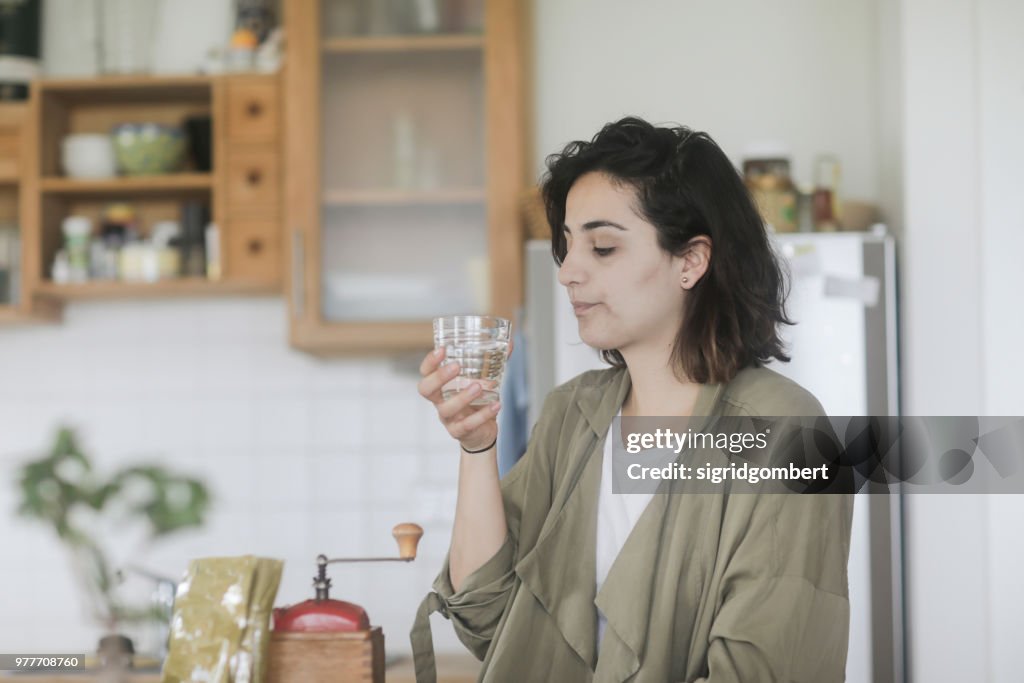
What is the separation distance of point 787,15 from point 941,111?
59 cm

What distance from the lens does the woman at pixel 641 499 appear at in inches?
45.1

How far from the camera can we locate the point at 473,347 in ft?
3.73

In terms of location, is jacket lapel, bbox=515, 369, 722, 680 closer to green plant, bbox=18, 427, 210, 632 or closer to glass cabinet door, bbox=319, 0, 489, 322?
green plant, bbox=18, 427, 210, 632

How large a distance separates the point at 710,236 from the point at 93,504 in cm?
70

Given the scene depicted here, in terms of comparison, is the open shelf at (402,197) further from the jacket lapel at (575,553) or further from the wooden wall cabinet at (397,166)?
the jacket lapel at (575,553)

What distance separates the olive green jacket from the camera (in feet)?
3.64

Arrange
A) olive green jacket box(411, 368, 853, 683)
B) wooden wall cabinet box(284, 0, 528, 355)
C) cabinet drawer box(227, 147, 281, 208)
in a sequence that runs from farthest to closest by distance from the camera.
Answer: cabinet drawer box(227, 147, 281, 208)
wooden wall cabinet box(284, 0, 528, 355)
olive green jacket box(411, 368, 853, 683)

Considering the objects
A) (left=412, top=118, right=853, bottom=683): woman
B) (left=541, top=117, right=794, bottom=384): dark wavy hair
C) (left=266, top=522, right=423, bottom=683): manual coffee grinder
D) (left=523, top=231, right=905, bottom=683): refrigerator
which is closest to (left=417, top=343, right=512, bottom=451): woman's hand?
(left=412, top=118, right=853, bottom=683): woman

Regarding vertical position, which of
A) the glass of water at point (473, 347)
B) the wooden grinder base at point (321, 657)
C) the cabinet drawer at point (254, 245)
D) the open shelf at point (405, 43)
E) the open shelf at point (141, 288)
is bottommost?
the wooden grinder base at point (321, 657)

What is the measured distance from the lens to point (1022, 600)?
233cm

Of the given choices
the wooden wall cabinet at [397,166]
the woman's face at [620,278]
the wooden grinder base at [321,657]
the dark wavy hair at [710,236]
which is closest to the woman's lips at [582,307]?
the woman's face at [620,278]

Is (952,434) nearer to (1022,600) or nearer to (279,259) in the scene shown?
(1022,600)

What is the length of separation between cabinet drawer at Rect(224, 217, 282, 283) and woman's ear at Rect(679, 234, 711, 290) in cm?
166

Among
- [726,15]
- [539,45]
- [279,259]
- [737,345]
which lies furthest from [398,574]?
[737,345]
